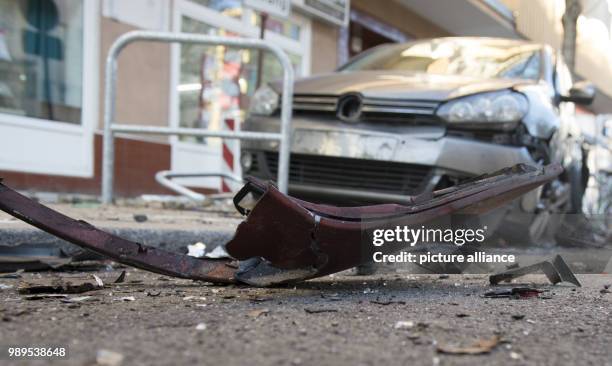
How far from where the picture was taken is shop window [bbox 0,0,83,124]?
254 inches

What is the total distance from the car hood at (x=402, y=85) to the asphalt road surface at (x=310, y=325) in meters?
1.76

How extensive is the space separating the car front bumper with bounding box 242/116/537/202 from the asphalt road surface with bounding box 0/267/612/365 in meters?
1.40

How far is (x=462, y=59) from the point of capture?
15.7 ft

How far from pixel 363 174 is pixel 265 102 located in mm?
1103

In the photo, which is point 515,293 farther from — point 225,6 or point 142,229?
point 225,6

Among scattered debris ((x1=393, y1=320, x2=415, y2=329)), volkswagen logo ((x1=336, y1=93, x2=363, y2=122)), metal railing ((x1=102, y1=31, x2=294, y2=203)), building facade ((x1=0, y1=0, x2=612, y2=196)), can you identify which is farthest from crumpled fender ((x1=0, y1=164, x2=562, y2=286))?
building facade ((x1=0, y1=0, x2=612, y2=196))

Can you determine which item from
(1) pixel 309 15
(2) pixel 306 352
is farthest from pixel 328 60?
(2) pixel 306 352

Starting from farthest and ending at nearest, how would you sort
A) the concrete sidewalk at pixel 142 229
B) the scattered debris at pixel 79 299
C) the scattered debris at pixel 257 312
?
the concrete sidewalk at pixel 142 229 < the scattered debris at pixel 79 299 < the scattered debris at pixel 257 312

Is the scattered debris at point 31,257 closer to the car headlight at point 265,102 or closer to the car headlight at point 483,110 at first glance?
the car headlight at point 265,102

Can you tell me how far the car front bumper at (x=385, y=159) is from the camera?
149 inches

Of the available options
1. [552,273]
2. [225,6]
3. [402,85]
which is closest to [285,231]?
[552,273]

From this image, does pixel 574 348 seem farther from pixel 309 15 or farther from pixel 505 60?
pixel 309 15

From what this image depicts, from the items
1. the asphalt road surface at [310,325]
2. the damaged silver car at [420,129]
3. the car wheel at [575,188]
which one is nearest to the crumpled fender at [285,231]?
the asphalt road surface at [310,325]

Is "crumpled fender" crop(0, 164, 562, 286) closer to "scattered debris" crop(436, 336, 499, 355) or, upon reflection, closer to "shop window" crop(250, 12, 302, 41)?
"scattered debris" crop(436, 336, 499, 355)
